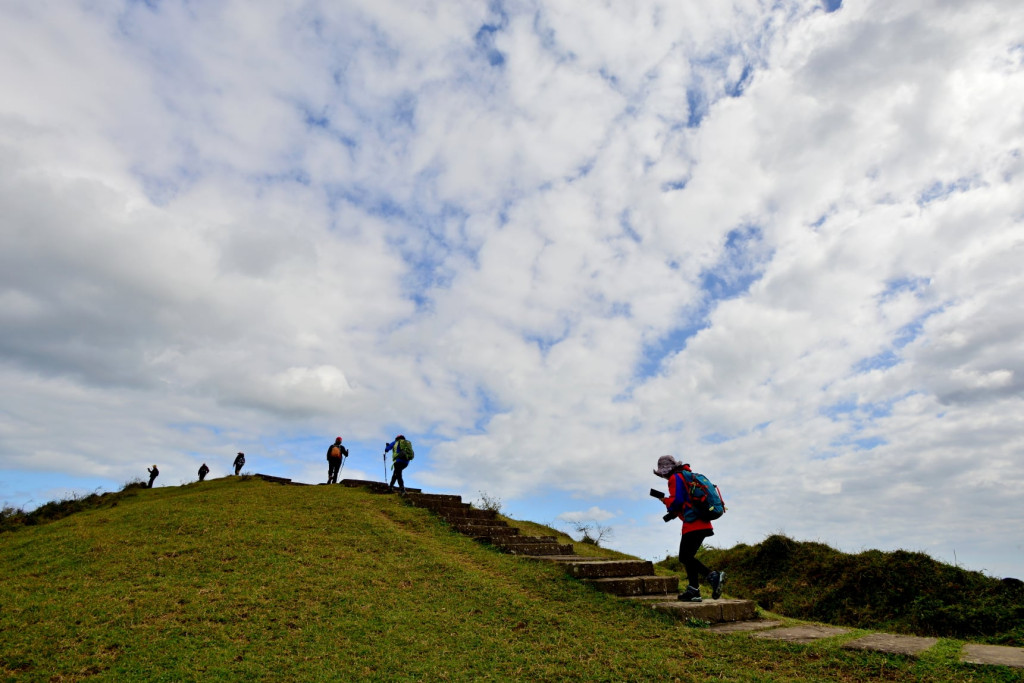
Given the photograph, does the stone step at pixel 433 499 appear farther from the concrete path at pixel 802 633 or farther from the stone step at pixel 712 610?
the concrete path at pixel 802 633

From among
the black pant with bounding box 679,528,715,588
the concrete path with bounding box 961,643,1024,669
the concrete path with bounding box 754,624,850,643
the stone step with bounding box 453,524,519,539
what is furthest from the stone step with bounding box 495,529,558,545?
the concrete path with bounding box 961,643,1024,669

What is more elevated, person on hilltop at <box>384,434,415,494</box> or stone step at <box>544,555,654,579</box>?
person on hilltop at <box>384,434,415,494</box>

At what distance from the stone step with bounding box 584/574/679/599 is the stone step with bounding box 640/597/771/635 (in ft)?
2.20

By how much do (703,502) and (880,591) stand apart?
23.2 feet

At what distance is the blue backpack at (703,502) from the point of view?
945 centimetres

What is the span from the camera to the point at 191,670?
21.9 ft

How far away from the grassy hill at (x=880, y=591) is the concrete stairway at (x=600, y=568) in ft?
13.1

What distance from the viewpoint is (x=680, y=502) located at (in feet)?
31.8

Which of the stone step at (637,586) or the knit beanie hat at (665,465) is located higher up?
the knit beanie hat at (665,465)

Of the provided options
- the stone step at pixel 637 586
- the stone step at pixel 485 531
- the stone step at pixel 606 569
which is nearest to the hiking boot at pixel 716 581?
the stone step at pixel 637 586

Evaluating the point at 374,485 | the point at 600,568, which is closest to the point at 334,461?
the point at 374,485

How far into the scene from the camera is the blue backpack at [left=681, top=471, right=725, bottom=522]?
31.0 ft

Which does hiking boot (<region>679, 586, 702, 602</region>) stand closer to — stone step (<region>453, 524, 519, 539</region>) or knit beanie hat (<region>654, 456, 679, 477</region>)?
knit beanie hat (<region>654, 456, 679, 477</region>)

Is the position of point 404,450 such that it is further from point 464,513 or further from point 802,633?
point 802,633
